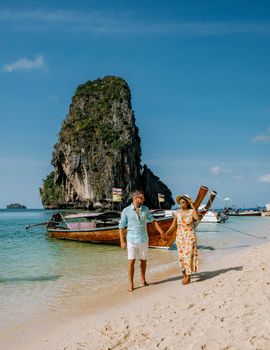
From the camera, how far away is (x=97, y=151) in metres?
86.8

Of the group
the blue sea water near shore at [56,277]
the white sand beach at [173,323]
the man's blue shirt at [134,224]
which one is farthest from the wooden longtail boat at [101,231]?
the white sand beach at [173,323]

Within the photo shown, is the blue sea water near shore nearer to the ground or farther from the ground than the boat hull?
nearer to the ground

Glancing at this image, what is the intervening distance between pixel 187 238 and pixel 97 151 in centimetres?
8110

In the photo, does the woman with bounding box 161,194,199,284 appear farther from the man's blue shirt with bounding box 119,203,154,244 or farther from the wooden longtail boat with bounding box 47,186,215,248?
the wooden longtail boat with bounding box 47,186,215,248

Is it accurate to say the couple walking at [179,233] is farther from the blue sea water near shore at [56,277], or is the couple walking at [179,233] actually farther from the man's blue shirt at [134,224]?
Result: the blue sea water near shore at [56,277]

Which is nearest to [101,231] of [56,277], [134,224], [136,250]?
[56,277]

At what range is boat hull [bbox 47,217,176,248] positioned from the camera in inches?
533

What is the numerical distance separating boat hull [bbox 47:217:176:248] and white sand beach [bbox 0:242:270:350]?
6.85 m

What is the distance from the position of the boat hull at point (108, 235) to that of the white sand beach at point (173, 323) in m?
6.85

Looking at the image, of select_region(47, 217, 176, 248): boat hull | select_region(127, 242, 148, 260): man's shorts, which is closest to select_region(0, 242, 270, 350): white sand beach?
select_region(127, 242, 148, 260): man's shorts

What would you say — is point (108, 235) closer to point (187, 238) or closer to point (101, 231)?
point (101, 231)

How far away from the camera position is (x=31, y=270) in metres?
10.3

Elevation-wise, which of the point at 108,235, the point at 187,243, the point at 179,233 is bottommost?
the point at 108,235

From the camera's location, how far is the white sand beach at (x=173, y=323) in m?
3.40
